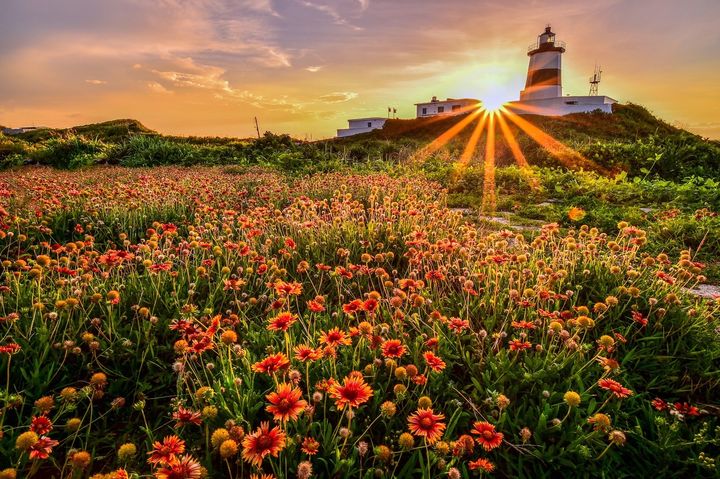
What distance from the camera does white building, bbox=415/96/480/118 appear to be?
6169 centimetres

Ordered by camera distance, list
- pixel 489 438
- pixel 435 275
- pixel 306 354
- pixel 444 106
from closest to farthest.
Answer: pixel 489 438
pixel 306 354
pixel 435 275
pixel 444 106

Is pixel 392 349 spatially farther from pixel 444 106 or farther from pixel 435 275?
pixel 444 106

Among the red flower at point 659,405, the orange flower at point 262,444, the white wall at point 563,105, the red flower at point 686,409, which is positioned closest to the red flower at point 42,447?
the orange flower at point 262,444

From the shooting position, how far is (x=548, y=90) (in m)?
53.8

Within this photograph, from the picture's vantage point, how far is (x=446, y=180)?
1100 centimetres

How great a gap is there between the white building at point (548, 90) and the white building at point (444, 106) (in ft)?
23.8

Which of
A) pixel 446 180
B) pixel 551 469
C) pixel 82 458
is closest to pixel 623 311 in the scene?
pixel 551 469

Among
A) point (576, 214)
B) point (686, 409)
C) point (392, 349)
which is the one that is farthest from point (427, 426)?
point (576, 214)

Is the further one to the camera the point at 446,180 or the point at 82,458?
the point at 446,180

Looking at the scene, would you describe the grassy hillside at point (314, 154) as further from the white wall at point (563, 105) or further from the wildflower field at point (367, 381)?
the white wall at point (563, 105)

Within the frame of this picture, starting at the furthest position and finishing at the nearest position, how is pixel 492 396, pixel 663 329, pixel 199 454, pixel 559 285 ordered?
1. pixel 559 285
2. pixel 663 329
3. pixel 492 396
4. pixel 199 454

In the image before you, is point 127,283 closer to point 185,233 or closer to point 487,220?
point 185,233

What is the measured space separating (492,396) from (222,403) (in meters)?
1.31

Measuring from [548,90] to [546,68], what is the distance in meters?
3.03
